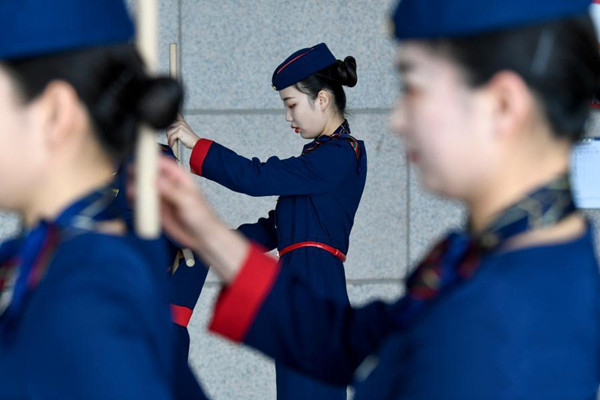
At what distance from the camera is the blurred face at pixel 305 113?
361 cm

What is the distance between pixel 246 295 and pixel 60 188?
0.31m

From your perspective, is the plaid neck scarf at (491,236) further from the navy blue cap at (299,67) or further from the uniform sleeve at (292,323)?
the navy blue cap at (299,67)

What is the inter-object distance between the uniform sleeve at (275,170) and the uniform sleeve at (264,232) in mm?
262

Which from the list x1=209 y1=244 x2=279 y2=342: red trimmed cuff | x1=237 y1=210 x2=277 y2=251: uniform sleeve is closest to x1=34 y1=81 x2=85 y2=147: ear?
→ x1=209 y1=244 x2=279 y2=342: red trimmed cuff

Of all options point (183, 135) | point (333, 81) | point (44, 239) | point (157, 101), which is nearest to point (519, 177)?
point (157, 101)

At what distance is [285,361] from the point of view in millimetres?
1363

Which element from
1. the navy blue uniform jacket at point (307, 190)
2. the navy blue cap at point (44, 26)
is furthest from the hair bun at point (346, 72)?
the navy blue cap at point (44, 26)

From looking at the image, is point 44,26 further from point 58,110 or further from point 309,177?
point 309,177

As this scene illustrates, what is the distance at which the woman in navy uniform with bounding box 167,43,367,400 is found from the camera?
346 centimetres

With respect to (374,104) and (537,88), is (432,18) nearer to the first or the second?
(537,88)

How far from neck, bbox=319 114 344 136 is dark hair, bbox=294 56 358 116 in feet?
0.11

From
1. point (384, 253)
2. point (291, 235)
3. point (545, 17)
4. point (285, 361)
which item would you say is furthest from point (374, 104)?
point (545, 17)

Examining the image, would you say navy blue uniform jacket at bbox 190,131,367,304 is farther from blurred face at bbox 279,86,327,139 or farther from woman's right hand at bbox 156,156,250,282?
woman's right hand at bbox 156,156,250,282

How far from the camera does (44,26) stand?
1.04m
